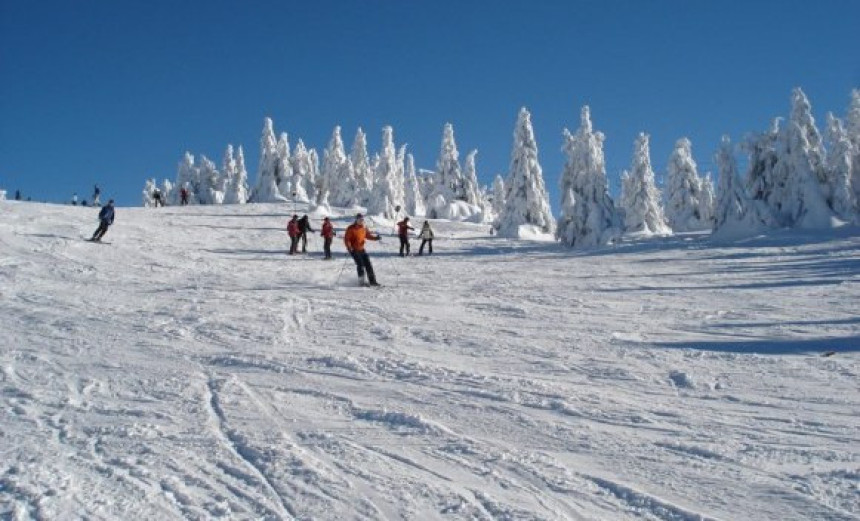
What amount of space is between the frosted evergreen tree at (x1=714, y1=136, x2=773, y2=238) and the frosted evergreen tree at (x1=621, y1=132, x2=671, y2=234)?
18.5m

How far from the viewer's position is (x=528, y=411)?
5.93 metres

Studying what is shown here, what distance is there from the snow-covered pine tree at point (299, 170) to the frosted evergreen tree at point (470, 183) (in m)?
17.6

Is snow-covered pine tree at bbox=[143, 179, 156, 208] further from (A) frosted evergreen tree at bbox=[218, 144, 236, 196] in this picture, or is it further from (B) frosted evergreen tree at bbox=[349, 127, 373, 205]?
(B) frosted evergreen tree at bbox=[349, 127, 373, 205]

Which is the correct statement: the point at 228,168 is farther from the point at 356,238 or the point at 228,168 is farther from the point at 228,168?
the point at 356,238

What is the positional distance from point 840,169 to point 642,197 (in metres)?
19.6

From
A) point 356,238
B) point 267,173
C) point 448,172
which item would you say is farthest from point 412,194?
point 356,238

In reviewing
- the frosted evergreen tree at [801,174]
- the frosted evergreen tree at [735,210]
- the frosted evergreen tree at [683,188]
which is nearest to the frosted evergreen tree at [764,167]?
the frosted evergreen tree at [801,174]

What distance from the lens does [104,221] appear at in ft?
69.5

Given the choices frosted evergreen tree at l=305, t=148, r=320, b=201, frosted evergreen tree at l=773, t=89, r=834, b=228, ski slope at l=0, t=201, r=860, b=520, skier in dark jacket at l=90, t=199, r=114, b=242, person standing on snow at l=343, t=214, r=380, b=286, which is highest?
frosted evergreen tree at l=305, t=148, r=320, b=201

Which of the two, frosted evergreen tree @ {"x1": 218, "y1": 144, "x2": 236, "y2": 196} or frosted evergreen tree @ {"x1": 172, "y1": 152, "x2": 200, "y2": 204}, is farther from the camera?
frosted evergreen tree @ {"x1": 172, "y1": 152, "x2": 200, "y2": 204}

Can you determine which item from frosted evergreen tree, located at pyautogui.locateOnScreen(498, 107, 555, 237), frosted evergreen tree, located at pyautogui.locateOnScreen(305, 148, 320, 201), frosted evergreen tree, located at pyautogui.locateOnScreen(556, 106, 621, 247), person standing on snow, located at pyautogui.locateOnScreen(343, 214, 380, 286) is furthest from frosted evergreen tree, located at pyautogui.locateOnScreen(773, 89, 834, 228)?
frosted evergreen tree, located at pyautogui.locateOnScreen(305, 148, 320, 201)

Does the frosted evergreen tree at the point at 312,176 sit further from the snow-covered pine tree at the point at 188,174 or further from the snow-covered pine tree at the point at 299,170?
the snow-covered pine tree at the point at 188,174

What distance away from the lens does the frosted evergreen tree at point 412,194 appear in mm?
74131

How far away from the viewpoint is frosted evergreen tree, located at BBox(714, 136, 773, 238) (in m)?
33.5
